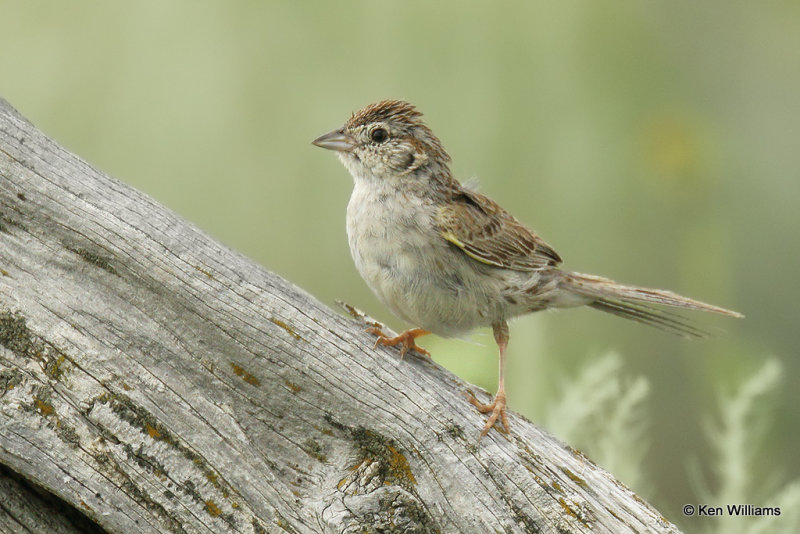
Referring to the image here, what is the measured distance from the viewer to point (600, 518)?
3.44 meters

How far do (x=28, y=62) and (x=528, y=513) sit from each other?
552cm

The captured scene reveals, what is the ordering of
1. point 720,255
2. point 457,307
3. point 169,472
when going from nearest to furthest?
1. point 169,472
2. point 457,307
3. point 720,255

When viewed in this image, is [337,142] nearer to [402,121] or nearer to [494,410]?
[402,121]

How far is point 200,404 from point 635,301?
216 centimetres

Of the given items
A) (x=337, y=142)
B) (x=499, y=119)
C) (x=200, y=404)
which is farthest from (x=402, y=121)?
(x=499, y=119)

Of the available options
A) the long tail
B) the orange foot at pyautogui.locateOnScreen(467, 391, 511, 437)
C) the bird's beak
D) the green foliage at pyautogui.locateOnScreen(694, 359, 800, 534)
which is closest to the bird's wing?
the long tail

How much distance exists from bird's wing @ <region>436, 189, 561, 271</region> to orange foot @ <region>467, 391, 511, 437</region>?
2.45ft

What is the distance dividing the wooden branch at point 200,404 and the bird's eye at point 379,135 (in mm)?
1136

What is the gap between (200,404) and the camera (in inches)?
130

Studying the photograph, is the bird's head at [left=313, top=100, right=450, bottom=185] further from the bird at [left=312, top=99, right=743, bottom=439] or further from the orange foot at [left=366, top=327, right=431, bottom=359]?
the orange foot at [left=366, top=327, right=431, bottom=359]

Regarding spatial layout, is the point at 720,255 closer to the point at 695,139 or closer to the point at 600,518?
the point at 695,139

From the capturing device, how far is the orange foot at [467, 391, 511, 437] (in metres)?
3.57

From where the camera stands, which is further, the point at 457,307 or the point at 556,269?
the point at 556,269

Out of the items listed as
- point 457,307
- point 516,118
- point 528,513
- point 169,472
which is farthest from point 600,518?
point 516,118
